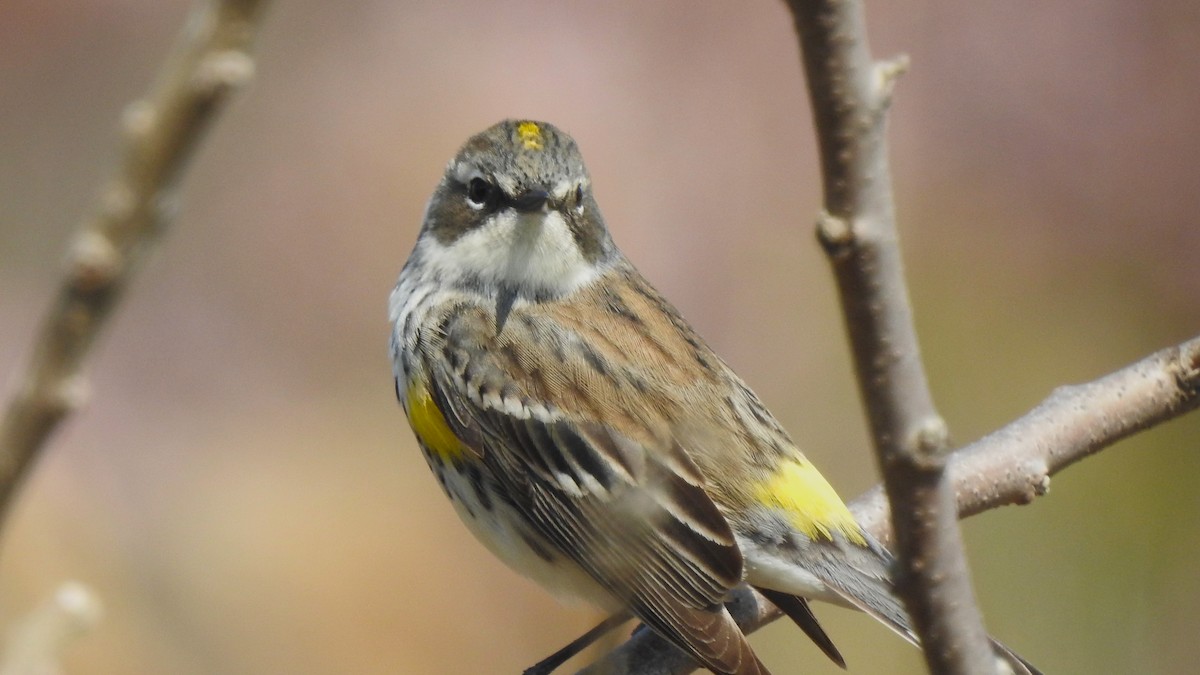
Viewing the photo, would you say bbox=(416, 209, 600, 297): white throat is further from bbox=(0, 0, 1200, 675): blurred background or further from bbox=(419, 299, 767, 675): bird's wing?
bbox=(0, 0, 1200, 675): blurred background

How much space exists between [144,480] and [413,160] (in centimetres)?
209

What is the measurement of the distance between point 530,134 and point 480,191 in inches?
8.7

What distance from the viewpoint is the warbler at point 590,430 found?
3393 mm

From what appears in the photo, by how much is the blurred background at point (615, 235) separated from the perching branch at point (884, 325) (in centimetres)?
420

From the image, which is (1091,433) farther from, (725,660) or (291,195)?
(291,195)

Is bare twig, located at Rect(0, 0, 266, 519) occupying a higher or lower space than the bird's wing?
higher

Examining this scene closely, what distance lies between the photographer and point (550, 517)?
3.66 m

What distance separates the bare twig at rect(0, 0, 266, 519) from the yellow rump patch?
2.90 meters

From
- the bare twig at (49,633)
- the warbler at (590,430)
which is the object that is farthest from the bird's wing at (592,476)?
the bare twig at (49,633)

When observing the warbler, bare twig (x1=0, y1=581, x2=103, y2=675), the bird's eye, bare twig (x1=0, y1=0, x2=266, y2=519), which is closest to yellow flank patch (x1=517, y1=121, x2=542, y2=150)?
the warbler

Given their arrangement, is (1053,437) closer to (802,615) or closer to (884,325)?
(802,615)

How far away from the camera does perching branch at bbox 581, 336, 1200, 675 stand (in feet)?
11.8

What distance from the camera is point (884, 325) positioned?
150 centimetres

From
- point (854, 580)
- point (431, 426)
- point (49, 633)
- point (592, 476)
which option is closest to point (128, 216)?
point (49, 633)
